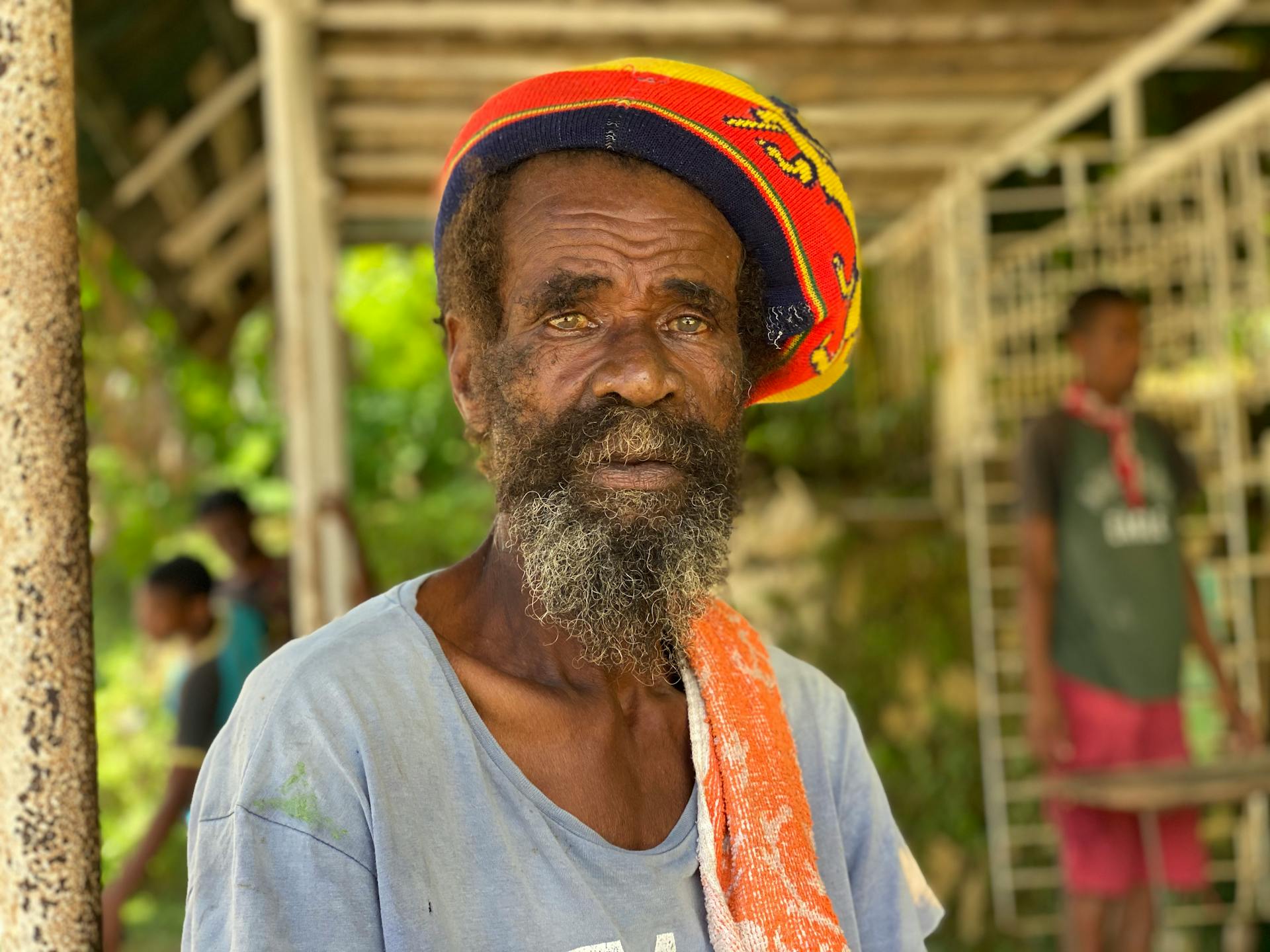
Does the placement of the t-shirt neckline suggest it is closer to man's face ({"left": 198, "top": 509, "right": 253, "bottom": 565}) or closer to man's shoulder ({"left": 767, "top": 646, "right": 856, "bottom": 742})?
man's shoulder ({"left": 767, "top": 646, "right": 856, "bottom": 742})

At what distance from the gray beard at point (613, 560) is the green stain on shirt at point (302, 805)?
41 centimetres

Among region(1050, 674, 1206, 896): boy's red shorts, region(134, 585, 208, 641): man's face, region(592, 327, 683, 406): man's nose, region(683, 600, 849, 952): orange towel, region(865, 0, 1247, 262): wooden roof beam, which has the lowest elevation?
region(1050, 674, 1206, 896): boy's red shorts

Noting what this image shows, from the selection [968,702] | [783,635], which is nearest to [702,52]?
[783,635]

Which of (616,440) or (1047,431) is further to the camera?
(1047,431)

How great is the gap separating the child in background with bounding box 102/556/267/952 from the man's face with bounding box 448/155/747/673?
2084 mm

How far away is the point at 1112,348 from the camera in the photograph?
173 inches

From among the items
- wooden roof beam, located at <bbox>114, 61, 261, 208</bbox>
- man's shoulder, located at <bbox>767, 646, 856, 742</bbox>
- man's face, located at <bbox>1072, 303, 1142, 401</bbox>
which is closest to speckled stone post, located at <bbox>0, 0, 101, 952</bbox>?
man's shoulder, located at <bbox>767, 646, 856, 742</bbox>

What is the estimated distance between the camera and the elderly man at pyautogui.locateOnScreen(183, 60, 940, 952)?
1.40m

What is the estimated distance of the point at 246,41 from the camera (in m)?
5.94

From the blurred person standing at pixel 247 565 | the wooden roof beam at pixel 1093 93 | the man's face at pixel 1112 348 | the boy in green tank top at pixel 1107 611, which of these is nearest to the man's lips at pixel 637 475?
the boy in green tank top at pixel 1107 611

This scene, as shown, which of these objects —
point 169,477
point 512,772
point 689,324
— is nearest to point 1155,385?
point 689,324

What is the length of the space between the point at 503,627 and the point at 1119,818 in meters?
3.23

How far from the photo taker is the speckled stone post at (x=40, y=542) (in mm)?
1299

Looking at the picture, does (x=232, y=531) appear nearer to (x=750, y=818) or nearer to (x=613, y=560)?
(x=613, y=560)
